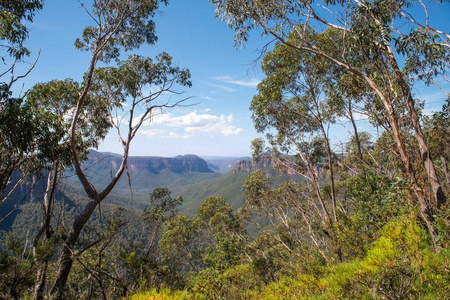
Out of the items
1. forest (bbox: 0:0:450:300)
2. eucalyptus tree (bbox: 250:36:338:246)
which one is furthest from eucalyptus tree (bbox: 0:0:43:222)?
eucalyptus tree (bbox: 250:36:338:246)

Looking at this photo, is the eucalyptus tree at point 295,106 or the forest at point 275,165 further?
the eucalyptus tree at point 295,106

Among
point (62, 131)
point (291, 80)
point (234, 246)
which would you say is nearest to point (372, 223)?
point (234, 246)

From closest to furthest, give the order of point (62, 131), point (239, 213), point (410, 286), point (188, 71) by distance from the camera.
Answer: point (410, 286), point (62, 131), point (188, 71), point (239, 213)

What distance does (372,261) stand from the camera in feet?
9.67

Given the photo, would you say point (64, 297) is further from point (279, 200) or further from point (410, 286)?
point (279, 200)

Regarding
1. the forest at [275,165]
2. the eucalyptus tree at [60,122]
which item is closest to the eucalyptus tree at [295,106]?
the forest at [275,165]

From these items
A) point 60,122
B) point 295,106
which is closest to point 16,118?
point 60,122

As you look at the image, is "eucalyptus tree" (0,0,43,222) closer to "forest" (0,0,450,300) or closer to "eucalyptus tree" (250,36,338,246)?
"forest" (0,0,450,300)

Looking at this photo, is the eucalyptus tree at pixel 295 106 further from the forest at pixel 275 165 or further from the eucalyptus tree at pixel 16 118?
the eucalyptus tree at pixel 16 118

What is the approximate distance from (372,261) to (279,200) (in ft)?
42.8

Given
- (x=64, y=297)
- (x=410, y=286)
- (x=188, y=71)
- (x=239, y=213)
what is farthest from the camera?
(x=239, y=213)

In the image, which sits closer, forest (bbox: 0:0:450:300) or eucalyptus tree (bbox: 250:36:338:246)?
forest (bbox: 0:0:450:300)

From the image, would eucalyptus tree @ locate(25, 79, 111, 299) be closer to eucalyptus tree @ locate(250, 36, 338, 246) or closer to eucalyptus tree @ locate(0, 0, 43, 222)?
eucalyptus tree @ locate(0, 0, 43, 222)

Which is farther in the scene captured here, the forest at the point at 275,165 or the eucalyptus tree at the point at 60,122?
the eucalyptus tree at the point at 60,122
